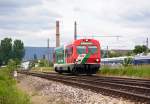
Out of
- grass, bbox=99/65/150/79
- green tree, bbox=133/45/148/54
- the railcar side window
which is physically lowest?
grass, bbox=99/65/150/79

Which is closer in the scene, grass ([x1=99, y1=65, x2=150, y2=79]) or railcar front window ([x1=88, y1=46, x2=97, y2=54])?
grass ([x1=99, y1=65, x2=150, y2=79])

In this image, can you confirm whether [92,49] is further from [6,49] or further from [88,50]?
[6,49]

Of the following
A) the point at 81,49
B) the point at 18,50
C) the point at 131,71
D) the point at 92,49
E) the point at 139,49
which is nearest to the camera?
the point at 131,71

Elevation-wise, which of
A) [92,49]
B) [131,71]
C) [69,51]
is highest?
[92,49]

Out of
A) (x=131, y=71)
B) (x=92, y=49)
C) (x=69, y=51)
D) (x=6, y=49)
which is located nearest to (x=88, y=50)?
(x=92, y=49)

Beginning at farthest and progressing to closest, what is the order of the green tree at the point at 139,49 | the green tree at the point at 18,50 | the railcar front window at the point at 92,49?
the green tree at the point at 18,50 → the green tree at the point at 139,49 → the railcar front window at the point at 92,49

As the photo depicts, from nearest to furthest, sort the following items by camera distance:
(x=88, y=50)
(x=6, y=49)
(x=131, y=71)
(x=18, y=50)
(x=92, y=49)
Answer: (x=131, y=71), (x=88, y=50), (x=92, y=49), (x=6, y=49), (x=18, y=50)

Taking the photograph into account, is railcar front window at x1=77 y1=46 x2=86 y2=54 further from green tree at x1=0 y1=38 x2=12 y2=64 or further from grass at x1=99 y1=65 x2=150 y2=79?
green tree at x1=0 y1=38 x2=12 y2=64

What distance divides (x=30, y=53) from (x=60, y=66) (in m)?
134

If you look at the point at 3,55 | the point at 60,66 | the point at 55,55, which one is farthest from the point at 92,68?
the point at 3,55

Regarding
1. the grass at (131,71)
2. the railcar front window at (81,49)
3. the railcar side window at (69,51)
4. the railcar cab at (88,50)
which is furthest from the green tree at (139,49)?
the railcar front window at (81,49)

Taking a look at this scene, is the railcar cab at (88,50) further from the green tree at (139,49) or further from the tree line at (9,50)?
the tree line at (9,50)

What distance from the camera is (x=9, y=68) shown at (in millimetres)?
52125

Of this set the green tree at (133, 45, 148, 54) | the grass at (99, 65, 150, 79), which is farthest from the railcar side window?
the green tree at (133, 45, 148, 54)
